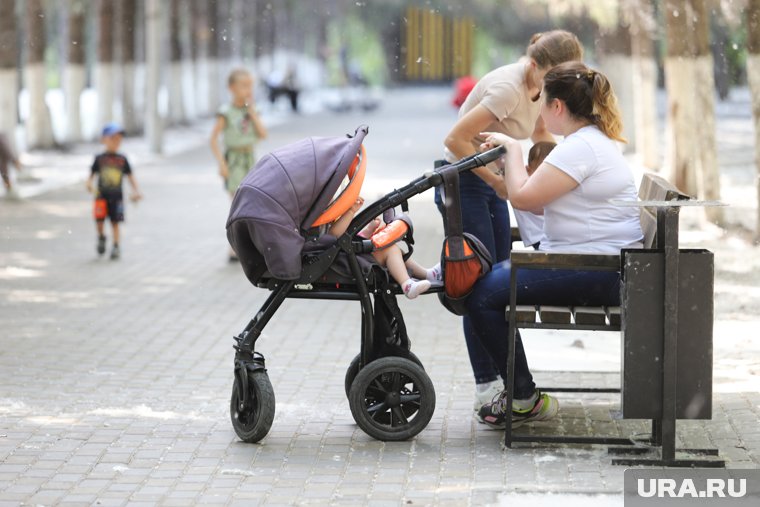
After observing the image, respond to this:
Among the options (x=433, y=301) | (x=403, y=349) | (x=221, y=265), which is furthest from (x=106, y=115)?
(x=403, y=349)

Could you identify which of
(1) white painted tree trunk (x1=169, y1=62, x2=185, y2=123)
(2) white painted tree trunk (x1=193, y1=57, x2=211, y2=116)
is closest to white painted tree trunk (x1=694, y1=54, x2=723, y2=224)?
(1) white painted tree trunk (x1=169, y1=62, x2=185, y2=123)

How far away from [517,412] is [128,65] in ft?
95.6

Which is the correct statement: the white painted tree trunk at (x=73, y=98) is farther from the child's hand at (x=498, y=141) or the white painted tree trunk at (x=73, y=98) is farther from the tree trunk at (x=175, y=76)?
the child's hand at (x=498, y=141)

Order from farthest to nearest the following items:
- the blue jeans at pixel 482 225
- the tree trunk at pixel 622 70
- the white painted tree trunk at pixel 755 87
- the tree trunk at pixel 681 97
A: the tree trunk at pixel 622 70 → the tree trunk at pixel 681 97 → the white painted tree trunk at pixel 755 87 → the blue jeans at pixel 482 225

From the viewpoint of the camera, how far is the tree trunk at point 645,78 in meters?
21.9

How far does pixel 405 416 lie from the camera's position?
6.08 meters

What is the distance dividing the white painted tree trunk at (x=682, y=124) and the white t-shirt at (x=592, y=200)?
979 centimetres

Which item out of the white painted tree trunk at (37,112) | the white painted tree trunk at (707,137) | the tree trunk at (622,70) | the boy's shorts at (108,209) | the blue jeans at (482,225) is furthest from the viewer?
the tree trunk at (622,70)

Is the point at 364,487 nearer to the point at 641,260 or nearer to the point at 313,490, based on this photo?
the point at 313,490

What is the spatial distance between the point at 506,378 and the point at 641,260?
3.01 ft

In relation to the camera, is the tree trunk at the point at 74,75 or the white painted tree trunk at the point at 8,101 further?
the tree trunk at the point at 74,75

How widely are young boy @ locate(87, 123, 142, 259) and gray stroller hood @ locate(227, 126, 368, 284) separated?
24.0ft

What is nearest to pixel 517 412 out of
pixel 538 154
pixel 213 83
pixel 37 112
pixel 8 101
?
pixel 538 154

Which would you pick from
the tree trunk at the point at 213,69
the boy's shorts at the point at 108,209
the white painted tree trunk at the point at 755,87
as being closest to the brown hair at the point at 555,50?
the white painted tree trunk at the point at 755,87
